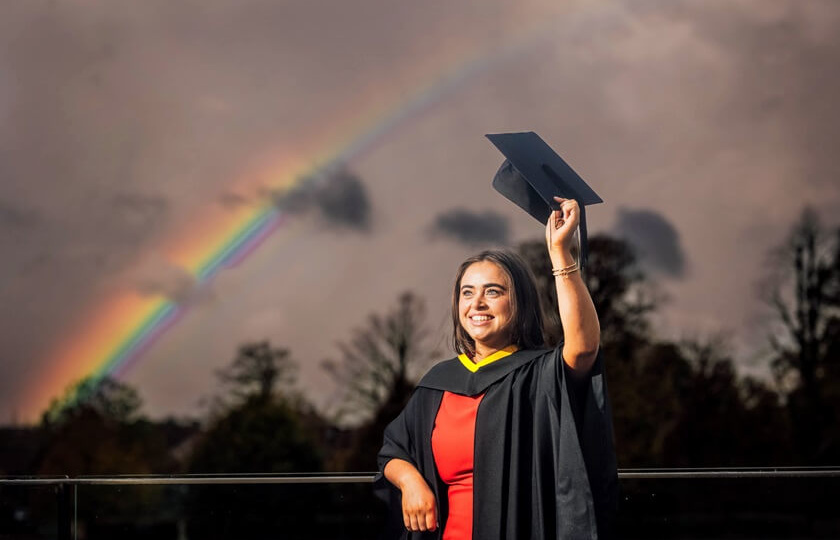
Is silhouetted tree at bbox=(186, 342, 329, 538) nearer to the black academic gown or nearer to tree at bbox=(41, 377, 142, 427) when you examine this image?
tree at bbox=(41, 377, 142, 427)

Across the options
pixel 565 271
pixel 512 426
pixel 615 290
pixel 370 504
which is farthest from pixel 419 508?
pixel 615 290

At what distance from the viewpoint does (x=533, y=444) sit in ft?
8.50

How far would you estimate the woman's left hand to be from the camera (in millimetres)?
2477

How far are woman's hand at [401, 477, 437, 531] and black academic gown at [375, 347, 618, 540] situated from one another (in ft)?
0.17

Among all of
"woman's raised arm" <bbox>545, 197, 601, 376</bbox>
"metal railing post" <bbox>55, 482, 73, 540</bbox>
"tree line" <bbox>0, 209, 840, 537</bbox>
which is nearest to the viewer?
"woman's raised arm" <bbox>545, 197, 601, 376</bbox>

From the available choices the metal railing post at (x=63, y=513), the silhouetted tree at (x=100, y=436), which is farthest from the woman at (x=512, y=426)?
the silhouetted tree at (x=100, y=436)

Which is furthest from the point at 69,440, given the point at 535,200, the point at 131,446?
the point at 535,200

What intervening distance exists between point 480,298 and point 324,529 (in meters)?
1.82

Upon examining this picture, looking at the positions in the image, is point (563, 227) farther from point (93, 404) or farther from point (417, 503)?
point (93, 404)

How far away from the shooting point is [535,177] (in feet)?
8.82

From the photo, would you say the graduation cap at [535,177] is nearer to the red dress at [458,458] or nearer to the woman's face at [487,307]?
the woman's face at [487,307]

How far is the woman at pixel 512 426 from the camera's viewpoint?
2477 mm

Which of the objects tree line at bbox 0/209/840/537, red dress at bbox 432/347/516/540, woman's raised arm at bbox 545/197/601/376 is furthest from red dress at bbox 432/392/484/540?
tree line at bbox 0/209/840/537

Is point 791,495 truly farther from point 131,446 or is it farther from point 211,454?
point 131,446
